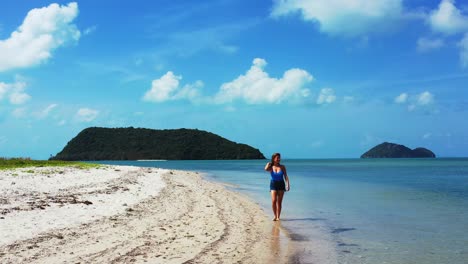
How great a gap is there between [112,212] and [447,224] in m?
12.3

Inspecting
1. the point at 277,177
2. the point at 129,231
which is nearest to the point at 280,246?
the point at 129,231

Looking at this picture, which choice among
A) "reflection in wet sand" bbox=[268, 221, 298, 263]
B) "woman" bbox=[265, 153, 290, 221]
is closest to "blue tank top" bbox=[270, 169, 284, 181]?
"woman" bbox=[265, 153, 290, 221]

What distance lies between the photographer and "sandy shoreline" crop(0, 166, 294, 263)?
9016mm

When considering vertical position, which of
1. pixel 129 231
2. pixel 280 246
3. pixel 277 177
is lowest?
pixel 280 246

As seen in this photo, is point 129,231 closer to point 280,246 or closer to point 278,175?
point 280,246

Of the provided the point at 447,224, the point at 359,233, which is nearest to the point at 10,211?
the point at 359,233

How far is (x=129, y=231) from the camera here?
1147 centimetres

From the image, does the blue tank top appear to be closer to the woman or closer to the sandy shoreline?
the woman

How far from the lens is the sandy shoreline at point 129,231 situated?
9.02 metres

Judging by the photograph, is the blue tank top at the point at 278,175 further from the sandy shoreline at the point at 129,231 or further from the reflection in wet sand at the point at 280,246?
the reflection in wet sand at the point at 280,246

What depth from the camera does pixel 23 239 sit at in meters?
9.75

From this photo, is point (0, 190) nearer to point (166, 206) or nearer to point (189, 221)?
point (166, 206)

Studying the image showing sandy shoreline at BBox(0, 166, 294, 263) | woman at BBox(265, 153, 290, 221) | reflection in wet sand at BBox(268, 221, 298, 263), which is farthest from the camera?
woman at BBox(265, 153, 290, 221)

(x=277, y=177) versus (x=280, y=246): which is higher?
(x=277, y=177)
